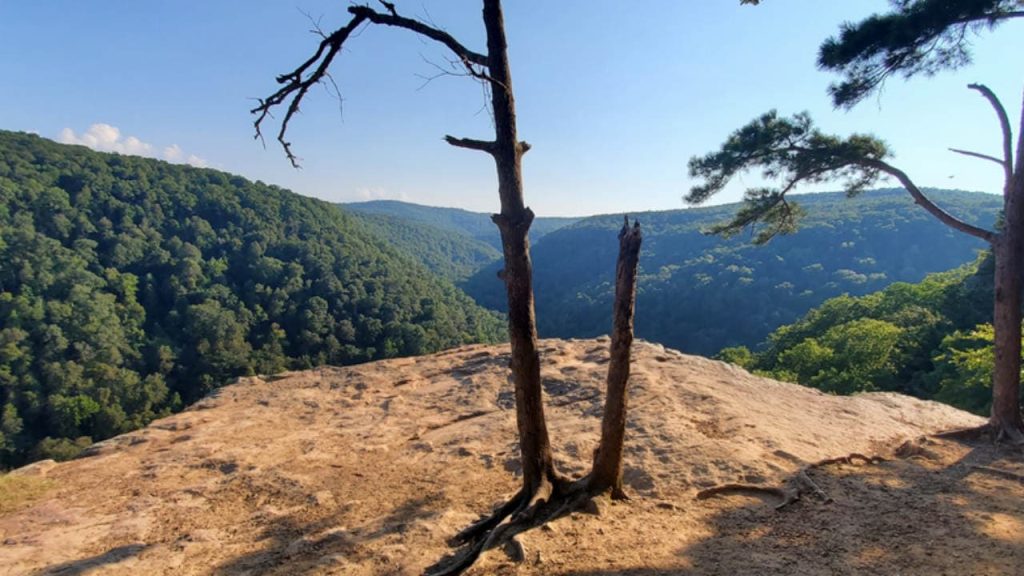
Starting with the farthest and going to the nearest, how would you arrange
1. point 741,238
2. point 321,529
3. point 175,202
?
1. point 741,238
2. point 175,202
3. point 321,529

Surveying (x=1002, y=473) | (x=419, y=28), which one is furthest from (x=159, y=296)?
(x=1002, y=473)

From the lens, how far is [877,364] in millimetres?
20938

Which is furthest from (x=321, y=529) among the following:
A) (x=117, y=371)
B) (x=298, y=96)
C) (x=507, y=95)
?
(x=117, y=371)

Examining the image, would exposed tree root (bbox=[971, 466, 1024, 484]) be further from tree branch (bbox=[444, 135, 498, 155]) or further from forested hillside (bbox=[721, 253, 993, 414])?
forested hillside (bbox=[721, 253, 993, 414])

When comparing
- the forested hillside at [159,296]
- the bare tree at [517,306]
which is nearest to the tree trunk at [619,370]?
the bare tree at [517,306]

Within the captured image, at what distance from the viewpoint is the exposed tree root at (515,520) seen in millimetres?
3545

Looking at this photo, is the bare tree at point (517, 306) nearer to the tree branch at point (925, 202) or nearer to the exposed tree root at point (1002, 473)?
the exposed tree root at point (1002, 473)

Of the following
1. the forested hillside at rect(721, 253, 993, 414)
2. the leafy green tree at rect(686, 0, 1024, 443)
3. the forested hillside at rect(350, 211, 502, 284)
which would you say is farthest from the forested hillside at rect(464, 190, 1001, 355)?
the forested hillside at rect(350, 211, 502, 284)

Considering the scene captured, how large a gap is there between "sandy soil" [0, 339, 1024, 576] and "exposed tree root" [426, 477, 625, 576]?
104 mm

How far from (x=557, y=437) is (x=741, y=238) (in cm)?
9442

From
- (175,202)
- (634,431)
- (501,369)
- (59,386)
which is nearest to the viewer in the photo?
(634,431)

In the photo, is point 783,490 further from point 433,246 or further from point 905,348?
point 433,246

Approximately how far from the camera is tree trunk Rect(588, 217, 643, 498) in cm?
389

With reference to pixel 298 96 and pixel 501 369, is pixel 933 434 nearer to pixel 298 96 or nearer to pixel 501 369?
pixel 501 369
